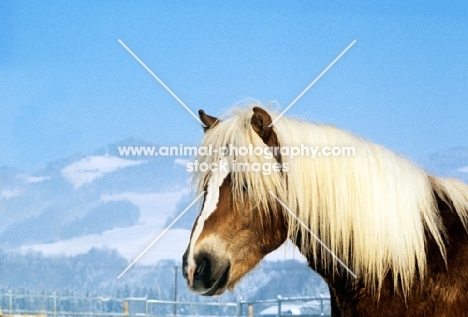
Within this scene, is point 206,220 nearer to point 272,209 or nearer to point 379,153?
point 272,209

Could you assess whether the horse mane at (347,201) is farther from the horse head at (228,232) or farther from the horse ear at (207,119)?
the horse ear at (207,119)

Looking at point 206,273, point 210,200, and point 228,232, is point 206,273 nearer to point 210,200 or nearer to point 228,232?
point 228,232

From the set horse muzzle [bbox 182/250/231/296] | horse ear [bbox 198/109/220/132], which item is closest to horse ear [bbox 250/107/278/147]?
horse ear [bbox 198/109/220/132]

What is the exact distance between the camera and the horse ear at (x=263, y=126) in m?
3.19

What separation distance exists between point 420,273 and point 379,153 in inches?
27.0

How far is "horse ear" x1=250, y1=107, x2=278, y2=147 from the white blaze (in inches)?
9.1

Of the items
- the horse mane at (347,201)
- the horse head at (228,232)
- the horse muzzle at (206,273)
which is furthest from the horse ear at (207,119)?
the horse muzzle at (206,273)

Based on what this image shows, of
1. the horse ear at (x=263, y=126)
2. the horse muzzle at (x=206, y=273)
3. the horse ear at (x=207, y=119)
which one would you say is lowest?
the horse muzzle at (x=206, y=273)

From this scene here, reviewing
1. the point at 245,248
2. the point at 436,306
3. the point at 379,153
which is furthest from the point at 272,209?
the point at 436,306

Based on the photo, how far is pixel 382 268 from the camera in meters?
3.13

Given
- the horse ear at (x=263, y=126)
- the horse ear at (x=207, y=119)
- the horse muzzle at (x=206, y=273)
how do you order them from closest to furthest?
the horse muzzle at (x=206, y=273) → the horse ear at (x=263, y=126) → the horse ear at (x=207, y=119)

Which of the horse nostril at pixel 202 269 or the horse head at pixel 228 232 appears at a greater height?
the horse head at pixel 228 232

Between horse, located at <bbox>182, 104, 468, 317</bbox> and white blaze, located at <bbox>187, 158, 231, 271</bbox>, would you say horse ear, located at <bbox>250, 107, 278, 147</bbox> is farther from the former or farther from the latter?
white blaze, located at <bbox>187, 158, 231, 271</bbox>

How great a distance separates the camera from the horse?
10.2 ft
